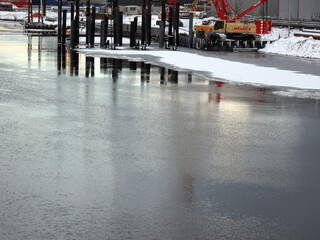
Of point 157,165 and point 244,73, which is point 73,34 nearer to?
point 244,73

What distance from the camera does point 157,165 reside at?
9.30 metres

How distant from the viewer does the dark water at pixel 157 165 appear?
6.75 meters

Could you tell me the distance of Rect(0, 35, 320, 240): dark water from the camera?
266 inches

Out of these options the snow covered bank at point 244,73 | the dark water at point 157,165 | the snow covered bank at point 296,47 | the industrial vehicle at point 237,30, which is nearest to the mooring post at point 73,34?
the snow covered bank at point 244,73

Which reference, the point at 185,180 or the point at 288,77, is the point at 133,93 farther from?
the point at 185,180

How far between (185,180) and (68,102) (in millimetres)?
7388

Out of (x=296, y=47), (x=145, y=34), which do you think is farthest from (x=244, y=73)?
(x=145, y=34)

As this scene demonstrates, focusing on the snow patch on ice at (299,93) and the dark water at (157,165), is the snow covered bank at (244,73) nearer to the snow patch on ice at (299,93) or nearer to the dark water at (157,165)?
the snow patch on ice at (299,93)

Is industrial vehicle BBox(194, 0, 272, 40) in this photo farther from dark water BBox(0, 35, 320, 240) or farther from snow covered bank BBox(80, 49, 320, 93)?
dark water BBox(0, 35, 320, 240)

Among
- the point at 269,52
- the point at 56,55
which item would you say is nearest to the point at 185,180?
the point at 56,55

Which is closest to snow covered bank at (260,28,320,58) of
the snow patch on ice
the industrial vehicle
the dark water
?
the industrial vehicle

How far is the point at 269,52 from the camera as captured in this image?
4181 cm

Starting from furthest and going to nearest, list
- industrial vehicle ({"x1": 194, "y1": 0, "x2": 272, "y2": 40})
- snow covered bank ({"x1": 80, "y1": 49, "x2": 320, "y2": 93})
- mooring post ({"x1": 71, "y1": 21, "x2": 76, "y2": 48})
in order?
industrial vehicle ({"x1": 194, "y1": 0, "x2": 272, "y2": 40}) < mooring post ({"x1": 71, "y1": 21, "x2": 76, "y2": 48}) < snow covered bank ({"x1": 80, "y1": 49, "x2": 320, "y2": 93})

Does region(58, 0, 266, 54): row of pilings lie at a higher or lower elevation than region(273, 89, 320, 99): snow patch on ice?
higher
